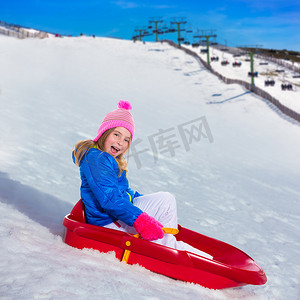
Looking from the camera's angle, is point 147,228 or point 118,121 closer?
point 147,228

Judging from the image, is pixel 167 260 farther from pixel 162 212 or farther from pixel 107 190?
pixel 107 190

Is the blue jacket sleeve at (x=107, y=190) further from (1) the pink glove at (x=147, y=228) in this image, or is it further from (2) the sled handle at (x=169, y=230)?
(2) the sled handle at (x=169, y=230)

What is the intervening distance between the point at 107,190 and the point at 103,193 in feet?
0.11

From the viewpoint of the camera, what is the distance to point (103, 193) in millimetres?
2455

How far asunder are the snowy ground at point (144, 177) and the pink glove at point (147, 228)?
0.24 m

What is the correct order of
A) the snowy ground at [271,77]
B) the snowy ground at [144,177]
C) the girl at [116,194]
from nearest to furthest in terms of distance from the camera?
the snowy ground at [144,177] < the girl at [116,194] < the snowy ground at [271,77]

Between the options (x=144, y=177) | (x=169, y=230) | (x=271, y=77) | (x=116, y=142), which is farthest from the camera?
(x=271, y=77)

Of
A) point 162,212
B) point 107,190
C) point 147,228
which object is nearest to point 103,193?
point 107,190

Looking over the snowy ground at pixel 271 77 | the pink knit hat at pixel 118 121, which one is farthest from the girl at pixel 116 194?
the snowy ground at pixel 271 77

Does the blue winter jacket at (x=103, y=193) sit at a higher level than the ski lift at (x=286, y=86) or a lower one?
lower

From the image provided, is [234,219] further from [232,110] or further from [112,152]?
[232,110]

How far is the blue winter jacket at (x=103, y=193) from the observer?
2455 mm

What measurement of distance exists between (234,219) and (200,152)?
14.7ft

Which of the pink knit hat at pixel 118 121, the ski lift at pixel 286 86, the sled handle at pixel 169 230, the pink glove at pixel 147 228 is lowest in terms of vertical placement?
the sled handle at pixel 169 230
